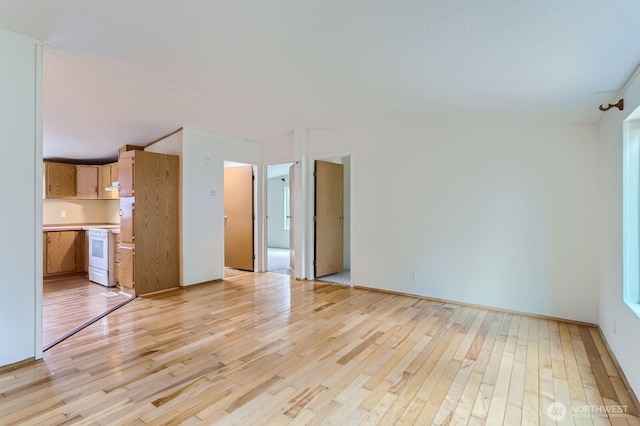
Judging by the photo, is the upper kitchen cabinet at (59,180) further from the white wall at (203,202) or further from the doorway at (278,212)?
the doorway at (278,212)

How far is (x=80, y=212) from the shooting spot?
691 cm

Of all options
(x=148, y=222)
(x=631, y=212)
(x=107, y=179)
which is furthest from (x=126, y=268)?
(x=631, y=212)

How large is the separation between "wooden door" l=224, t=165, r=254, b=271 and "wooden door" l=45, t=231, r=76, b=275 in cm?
279

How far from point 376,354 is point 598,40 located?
2601 millimetres

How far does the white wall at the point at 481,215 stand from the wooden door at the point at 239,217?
213cm

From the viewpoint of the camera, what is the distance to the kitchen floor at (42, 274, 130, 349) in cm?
321

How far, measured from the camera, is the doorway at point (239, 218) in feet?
20.0

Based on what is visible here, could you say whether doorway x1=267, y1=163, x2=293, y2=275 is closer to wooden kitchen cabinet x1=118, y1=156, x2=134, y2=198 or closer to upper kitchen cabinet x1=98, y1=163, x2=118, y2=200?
upper kitchen cabinet x1=98, y1=163, x2=118, y2=200

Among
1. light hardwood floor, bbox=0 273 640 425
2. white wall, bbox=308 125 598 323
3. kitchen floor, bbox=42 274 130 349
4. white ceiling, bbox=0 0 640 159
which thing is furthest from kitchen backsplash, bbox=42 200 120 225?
white wall, bbox=308 125 598 323

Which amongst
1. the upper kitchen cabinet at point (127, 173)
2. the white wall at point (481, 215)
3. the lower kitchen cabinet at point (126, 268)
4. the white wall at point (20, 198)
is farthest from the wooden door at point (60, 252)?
the white wall at point (481, 215)

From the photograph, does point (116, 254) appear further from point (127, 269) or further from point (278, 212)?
point (278, 212)

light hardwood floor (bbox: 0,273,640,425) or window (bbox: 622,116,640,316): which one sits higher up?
window (bbox: 622,116,640,316)

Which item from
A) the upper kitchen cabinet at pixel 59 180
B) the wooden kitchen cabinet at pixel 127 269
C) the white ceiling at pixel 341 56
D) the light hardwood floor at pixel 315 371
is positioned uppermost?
the white ceiling at pixel 341 56

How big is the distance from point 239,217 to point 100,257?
92.8 inches
